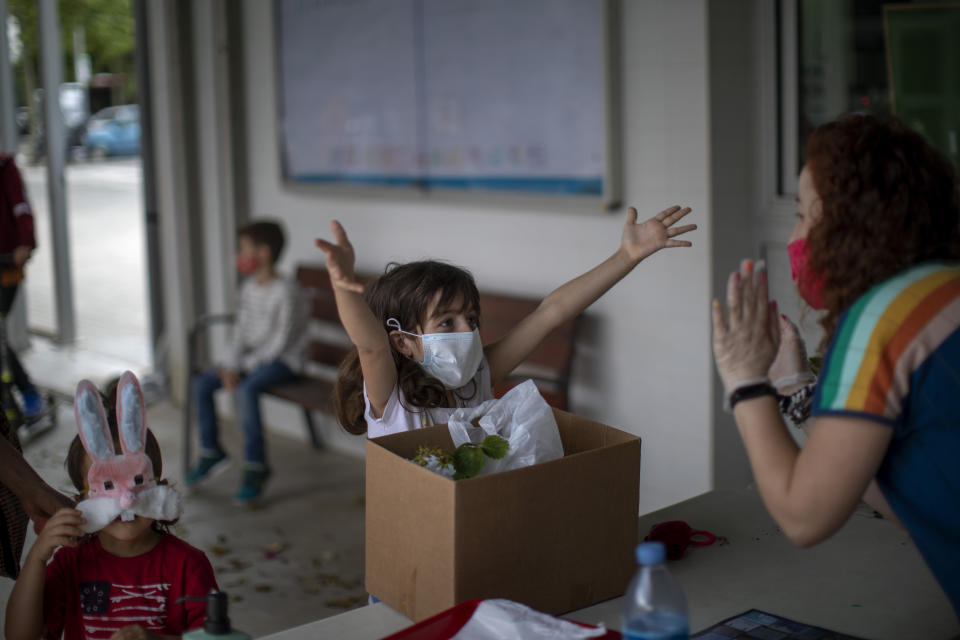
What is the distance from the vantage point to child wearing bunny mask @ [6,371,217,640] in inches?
63.3

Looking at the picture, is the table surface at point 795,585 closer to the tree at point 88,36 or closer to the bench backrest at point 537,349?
the bench backrest at point 537,349

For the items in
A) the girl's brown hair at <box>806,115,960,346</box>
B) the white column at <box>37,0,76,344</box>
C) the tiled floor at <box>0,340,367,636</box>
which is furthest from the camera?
the white column at <box>37,0,76,344</box>

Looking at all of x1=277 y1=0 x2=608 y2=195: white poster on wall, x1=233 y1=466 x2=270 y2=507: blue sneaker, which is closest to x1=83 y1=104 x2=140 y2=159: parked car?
x1=277 y1=0 x2=608 y2=195: white poster on wall

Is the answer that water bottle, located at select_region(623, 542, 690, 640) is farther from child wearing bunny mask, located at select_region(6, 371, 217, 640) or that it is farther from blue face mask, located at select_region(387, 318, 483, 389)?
blue face mask, located at select_region(387, 318, 483, 389)

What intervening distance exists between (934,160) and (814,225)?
17 centimetres

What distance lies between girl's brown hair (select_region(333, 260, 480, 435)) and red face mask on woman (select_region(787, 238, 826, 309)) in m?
0.74

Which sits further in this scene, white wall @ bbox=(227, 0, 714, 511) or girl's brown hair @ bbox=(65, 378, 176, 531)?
white wall @ bbox=(227, 0, 714, 511)

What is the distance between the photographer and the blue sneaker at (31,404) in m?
5.64

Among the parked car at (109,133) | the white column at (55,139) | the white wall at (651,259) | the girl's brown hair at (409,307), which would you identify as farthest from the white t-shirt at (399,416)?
the parked car at (109,133)

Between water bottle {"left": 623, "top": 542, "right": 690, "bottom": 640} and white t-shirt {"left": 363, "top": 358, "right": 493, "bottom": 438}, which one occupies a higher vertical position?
white t-shirt {"left": 363, "top": 358, "right": 493, "bottom": 438}

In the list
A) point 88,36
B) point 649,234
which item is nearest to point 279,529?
point 649,234

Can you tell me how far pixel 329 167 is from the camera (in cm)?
505

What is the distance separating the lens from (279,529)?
419cm

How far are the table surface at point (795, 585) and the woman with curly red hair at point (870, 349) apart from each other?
0.23 m
